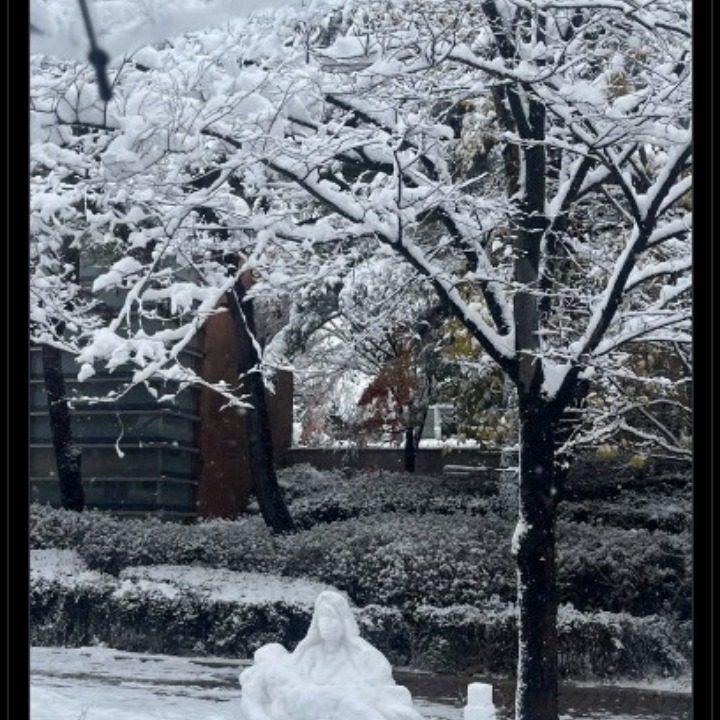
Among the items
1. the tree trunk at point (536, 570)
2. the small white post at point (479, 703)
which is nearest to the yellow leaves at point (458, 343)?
the tree trunk at point (536, 570)

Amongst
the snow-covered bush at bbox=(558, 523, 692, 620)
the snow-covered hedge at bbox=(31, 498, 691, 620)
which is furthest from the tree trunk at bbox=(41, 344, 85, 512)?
the snow-covered bush at bbox=(558, 523, 692, 620)

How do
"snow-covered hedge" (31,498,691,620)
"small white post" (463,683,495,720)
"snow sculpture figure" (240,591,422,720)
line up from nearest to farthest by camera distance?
1. "snow sculpture figure" (240,591,422,720)
2. "small white post" (463,683,495,720)
3. "snow-covered hedge" (31,498,691,620)

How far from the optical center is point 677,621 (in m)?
1.71

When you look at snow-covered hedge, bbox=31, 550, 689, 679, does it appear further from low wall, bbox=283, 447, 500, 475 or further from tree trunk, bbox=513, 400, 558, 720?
low wall, bbox=283, 447, 500, 475

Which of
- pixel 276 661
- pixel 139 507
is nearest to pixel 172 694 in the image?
pixel 276 661

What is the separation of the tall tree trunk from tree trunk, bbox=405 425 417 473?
266mm

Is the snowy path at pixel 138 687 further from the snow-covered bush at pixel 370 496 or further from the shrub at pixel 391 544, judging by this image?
the snow-covered bush at pixel 370 496

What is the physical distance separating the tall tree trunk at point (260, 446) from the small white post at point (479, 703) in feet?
1.58

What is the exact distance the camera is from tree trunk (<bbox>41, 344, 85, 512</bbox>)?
1829 mm

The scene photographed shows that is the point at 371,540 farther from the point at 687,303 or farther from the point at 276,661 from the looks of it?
the point at 687,303

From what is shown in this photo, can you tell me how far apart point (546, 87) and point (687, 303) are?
0.76m

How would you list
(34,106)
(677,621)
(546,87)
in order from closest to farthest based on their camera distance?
(34,106)
(677,621)
(546,87)

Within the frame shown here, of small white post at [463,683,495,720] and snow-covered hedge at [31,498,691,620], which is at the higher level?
snow-covered hedge at [31,498,691,620]

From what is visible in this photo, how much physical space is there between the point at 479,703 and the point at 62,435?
36.4 inches
